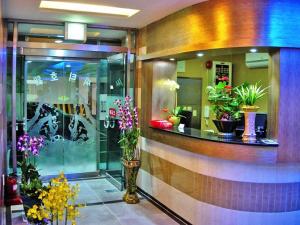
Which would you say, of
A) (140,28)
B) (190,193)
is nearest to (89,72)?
(140,28)

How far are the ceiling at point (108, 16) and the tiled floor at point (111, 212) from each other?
2885mm

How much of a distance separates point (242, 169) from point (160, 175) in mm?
1759

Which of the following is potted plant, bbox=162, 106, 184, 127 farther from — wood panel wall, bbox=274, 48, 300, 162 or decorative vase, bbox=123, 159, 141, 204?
wood panel wall, bbox=274, 48, 300, 162

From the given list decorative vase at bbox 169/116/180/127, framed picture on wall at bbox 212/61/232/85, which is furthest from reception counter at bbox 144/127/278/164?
framed picture on wall at bbox 212/61/232/85

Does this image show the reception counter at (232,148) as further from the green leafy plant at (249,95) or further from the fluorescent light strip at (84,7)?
the fluorescent light strip at (84,7)

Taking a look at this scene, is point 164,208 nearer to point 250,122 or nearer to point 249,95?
point 250,122

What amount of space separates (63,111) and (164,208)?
9.72 ft

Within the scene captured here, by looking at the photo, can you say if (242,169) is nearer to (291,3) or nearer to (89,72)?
(291,3)

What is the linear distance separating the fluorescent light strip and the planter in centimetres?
198

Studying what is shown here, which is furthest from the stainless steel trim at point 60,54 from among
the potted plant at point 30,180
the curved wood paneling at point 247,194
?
the curved wood paneling at point 247,194

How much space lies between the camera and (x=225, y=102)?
13.7 feet

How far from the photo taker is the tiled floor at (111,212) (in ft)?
15.6

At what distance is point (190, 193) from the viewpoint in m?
4.47

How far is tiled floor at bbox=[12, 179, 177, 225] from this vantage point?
187 inches
